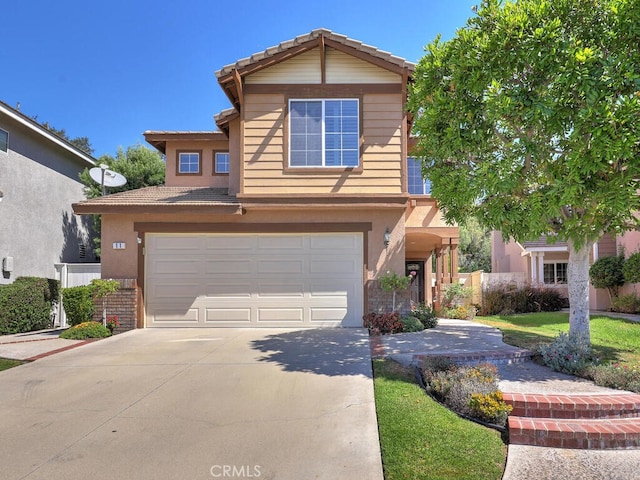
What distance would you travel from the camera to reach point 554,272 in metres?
21.5

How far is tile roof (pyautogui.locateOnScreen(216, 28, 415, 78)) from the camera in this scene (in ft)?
34.8

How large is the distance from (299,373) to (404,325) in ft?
13.1

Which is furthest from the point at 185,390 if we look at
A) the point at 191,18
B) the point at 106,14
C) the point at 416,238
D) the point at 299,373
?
the point at 106,14

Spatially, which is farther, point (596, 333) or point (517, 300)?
point (517, 300)

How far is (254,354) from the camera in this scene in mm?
7895

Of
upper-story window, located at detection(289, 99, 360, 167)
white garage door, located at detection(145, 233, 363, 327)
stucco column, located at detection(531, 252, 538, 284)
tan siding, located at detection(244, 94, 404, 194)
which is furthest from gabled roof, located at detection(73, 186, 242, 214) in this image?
stucco column, located at detection(531, 252, 538, 284)

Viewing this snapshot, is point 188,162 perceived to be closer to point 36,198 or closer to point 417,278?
point 36,198

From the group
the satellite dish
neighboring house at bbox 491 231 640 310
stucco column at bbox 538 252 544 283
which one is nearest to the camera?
the satellite dish

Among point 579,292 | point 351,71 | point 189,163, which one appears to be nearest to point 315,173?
point 351,71

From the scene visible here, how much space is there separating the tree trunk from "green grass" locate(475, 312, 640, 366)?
568mm

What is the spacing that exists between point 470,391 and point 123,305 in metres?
8.64

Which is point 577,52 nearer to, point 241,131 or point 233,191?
point 241,131

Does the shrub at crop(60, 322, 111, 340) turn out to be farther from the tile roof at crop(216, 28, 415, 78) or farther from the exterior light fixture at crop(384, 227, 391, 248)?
the exterior light fixture at crop(384, 227, 391, 248)

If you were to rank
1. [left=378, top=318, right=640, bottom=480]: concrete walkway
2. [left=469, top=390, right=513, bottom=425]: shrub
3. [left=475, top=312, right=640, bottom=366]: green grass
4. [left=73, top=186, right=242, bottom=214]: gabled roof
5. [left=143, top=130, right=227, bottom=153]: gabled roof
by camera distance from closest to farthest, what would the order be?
[left=378, top=318, right=640, bottom=480]: concrete walkway < [left=469, top=390, right=513, bottom=425]: shrub < [left=475, top=312, right=640, bottom=366]: green grass < [left=73, top=186, right=242, bottom=214]: gabled roof < [left=143, top=130, right=227, bottom=153]: gabled roof
